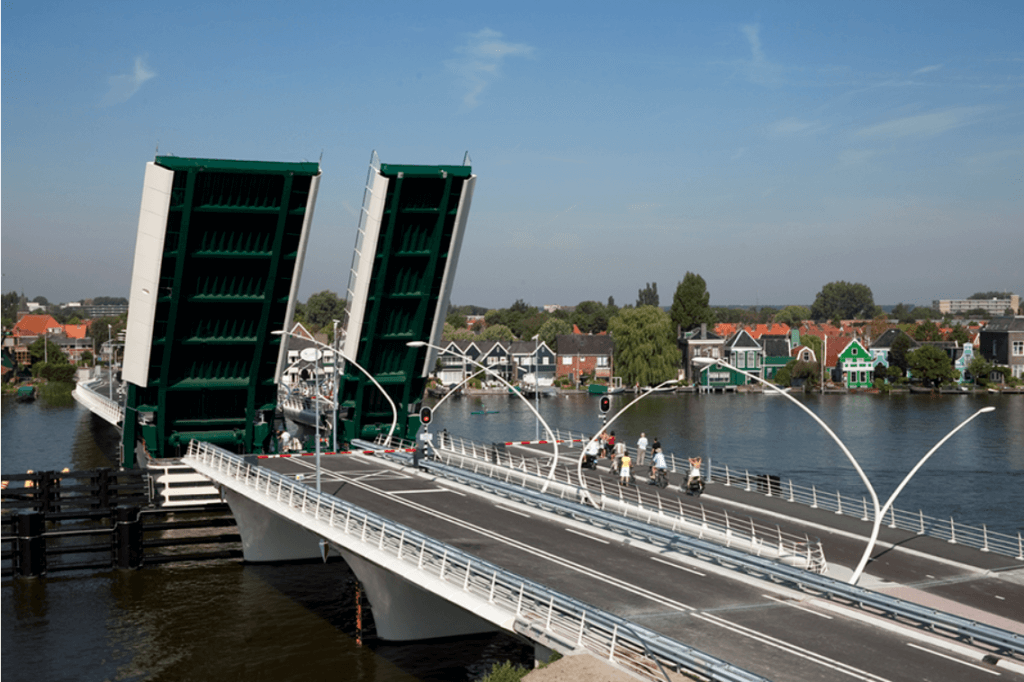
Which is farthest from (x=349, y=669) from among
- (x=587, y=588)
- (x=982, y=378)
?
(x=982, y=378)

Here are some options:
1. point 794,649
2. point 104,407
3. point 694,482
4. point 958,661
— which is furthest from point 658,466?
point 104,407

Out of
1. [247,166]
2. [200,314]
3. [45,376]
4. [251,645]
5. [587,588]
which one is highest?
[247,166]

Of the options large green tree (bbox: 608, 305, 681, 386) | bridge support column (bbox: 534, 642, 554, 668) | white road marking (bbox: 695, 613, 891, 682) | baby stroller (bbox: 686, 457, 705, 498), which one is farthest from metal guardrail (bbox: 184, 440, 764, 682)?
large green tree (bbox: 608, 305, 681, 386)

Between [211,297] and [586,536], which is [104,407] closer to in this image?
[211,297]

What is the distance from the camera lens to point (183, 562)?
36.9 m

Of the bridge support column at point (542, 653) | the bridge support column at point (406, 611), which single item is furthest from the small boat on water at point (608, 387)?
the bridge support column at point (542, 653)

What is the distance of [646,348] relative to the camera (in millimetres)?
121000

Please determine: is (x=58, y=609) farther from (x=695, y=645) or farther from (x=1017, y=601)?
(x=1017, y=601)

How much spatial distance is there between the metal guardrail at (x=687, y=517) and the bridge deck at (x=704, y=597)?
63.1 inches

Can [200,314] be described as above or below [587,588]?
above

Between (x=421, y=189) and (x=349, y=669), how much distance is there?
64.5 ft

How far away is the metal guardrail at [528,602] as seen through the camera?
15383 millimetres

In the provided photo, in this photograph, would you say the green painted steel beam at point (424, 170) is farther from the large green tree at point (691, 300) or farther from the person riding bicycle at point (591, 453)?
the large green tree at point (691, 300)

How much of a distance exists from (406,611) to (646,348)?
319 feet
